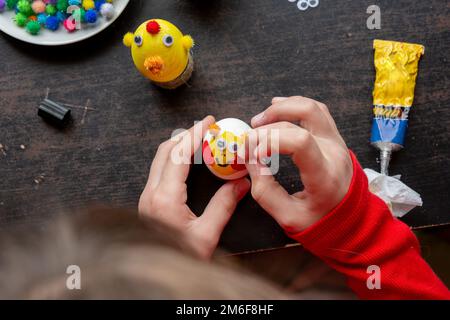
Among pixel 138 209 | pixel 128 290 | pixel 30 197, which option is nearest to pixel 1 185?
pixel 30 197

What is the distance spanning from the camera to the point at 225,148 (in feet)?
1.83

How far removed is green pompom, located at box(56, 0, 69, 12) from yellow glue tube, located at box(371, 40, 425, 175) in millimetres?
455

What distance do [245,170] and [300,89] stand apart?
0.16m

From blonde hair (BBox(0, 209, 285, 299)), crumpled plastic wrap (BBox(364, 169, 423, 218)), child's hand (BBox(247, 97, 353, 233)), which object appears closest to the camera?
blonde hair (BBox(0, 209, 285, 299))

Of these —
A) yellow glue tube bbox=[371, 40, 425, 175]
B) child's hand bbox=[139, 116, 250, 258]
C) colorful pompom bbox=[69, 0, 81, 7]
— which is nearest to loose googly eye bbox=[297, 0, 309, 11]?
yellow glue tube bbox=[371, 40, 425, 175]

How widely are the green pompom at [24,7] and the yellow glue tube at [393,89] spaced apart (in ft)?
1.67

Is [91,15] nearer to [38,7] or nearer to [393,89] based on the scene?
[38,7]

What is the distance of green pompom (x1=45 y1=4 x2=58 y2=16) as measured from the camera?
64cm

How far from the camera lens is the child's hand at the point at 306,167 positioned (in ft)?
1.68

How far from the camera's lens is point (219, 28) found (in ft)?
2.15

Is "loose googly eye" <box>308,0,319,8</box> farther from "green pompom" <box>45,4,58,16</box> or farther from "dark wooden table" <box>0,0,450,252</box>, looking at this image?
"green pompom" <box>45,4,58,16</box>

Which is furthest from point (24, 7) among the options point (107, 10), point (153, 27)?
point (153, 27)

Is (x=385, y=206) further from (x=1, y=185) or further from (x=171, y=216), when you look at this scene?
(x=1, y=185)

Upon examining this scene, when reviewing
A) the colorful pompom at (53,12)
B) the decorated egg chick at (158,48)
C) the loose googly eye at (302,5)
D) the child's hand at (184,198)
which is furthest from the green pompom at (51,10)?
the loose googly eye at (302,5)
